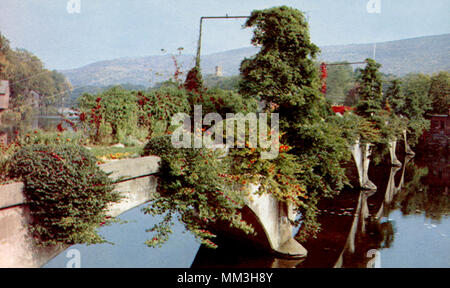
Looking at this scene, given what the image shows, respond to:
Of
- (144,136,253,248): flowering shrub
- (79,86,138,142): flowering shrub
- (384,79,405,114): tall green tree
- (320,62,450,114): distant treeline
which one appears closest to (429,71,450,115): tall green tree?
(320,62,450,114): distant treeline

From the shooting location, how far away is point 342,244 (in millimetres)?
10836

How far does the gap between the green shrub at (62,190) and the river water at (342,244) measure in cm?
204

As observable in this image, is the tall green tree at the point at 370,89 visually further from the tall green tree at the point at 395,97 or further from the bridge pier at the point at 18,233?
the bridge pier at the point at 18,233

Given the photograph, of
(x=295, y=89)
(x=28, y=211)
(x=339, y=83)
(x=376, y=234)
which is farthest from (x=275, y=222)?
(x=339, y=83)

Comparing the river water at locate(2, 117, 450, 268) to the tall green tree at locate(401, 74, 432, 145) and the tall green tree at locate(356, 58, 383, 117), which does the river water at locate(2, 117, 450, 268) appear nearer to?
the tall green tree at locate(356, 58, 383, 117)

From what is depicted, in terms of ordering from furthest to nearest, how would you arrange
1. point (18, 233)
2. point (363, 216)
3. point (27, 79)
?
point (363, 216)
point (27, 79)
point (18, 233)

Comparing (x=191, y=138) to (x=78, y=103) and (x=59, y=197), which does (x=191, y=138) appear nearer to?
(x=59, y=197)

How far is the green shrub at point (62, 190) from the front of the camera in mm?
3764

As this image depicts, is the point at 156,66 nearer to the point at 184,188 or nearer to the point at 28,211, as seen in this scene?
the point at 184,188

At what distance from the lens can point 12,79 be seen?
5719mm

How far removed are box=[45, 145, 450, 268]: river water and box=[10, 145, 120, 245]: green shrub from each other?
2.04m

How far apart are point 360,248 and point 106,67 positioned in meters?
7.53

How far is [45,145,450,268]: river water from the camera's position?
909cm

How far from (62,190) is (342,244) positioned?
863cm
